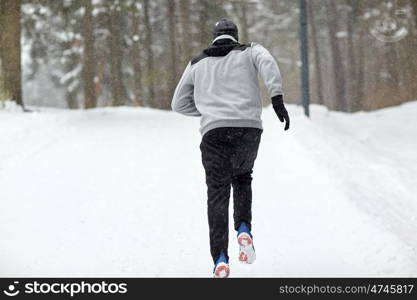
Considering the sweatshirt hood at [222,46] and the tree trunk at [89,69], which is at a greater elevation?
the sweatshirt hood at [222,46]

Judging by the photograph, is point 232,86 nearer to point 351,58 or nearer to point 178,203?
point 178,203

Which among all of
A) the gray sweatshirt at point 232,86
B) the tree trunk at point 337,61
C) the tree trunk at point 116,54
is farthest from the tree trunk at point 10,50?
the tree trunk at point 337,61

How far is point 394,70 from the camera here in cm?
3341

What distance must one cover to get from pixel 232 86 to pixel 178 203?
3.05 metres

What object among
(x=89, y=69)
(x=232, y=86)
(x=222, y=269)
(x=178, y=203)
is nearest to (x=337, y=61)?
(x=89, y=69)

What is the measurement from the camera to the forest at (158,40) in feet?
65.6

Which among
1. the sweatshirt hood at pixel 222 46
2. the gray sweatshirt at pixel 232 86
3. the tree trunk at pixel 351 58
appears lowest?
the tree trunk at pixel 351 58

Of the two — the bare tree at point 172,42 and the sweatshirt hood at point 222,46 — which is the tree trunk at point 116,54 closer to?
the bare tree at point 172,42

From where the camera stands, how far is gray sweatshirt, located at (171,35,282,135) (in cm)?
464

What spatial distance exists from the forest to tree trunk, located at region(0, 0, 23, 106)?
0.02m

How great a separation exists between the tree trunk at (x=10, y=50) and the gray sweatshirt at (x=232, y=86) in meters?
10.8

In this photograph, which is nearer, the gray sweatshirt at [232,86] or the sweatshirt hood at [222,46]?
the gray sweatshirt at [232,86]

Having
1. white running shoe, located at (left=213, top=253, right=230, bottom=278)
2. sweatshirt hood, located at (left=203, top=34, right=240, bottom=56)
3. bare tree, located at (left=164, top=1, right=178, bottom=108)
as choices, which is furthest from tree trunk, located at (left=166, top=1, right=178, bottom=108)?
white running shoe, located at (left=213, top=253, right=230, bottom=278)

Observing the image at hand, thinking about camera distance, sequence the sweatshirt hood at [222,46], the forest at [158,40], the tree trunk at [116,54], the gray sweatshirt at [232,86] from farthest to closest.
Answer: the tree trunk at [116,54] < the forest at [158,40] < the sweatshirt hood at [222,46] < the gray sweatshirt at [232,86]
